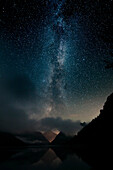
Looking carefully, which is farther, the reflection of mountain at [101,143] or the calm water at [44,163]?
the reflection of mountain at [101,143]

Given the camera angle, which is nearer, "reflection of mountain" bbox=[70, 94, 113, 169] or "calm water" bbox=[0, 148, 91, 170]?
"calm water" bbox=[0, 148, 91, 170]

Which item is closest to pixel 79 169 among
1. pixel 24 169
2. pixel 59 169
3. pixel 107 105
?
pixel 59 169

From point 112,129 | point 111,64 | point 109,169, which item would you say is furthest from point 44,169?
point 112,129

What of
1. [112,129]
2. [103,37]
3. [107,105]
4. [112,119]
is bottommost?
[112,129]

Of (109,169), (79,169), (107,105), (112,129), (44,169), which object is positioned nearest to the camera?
(109,169)

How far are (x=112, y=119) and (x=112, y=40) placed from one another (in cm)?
4674

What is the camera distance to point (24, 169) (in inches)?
278

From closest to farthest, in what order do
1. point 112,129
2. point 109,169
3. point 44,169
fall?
point 109,169 < point 44,169 < point 112,129

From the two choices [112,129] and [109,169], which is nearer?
[109,169]

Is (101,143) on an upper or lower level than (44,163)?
lower

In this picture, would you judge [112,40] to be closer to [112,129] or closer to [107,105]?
[112,129]

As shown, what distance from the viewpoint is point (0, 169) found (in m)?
7.04

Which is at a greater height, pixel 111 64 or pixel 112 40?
pixel 112 40

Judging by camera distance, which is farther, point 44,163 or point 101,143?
point 101,143
